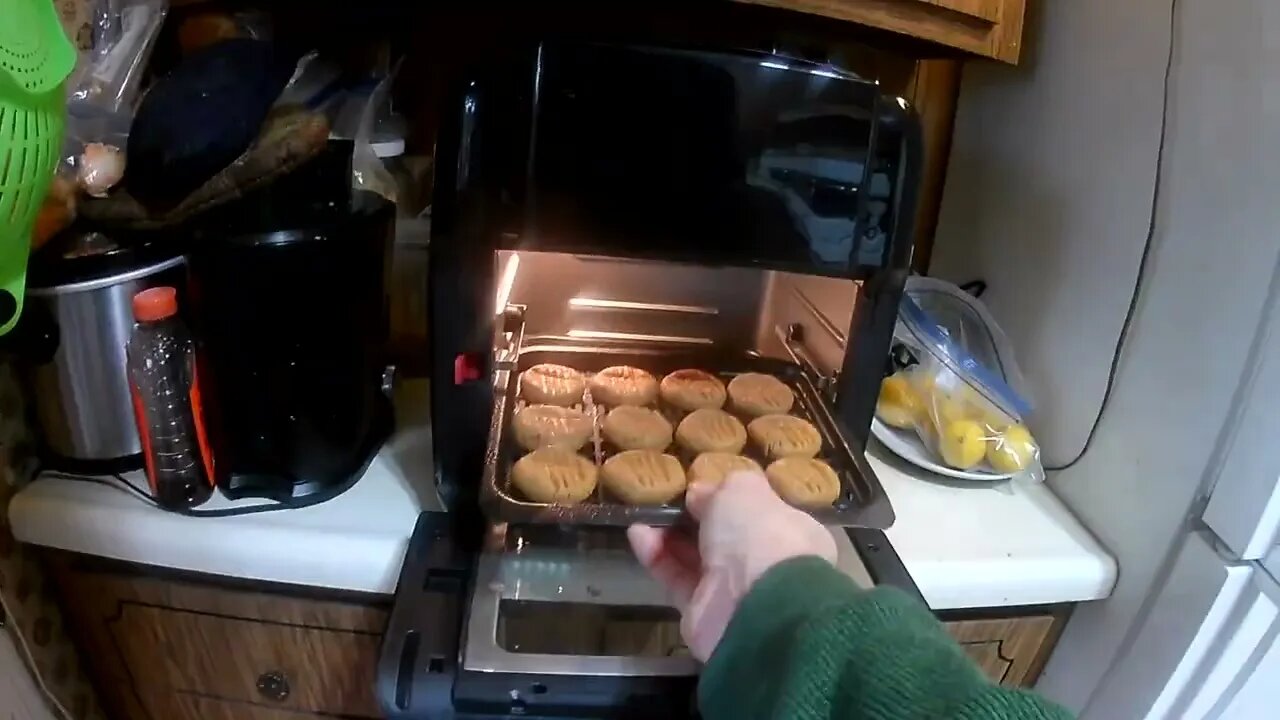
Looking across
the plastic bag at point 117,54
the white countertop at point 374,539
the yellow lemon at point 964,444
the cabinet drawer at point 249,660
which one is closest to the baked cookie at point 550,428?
the white countertop at point 374,539

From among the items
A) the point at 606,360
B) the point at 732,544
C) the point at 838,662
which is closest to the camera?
the point at 838,662

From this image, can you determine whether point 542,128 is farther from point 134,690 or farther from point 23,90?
point 134,690

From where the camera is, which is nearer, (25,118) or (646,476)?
(25,118)

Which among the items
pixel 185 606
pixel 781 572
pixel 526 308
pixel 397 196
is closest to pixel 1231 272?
pixel 781 572

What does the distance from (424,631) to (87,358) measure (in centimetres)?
34

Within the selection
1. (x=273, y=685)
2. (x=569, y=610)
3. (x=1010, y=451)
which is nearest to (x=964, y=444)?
(x=1010, y=451)

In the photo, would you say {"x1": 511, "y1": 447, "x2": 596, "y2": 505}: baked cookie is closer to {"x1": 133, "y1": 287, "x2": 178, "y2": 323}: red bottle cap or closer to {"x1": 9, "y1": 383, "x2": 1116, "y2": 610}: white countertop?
{"x1": 9, "y1": 383, "x2": 1116, "y2": 610}: white countertop

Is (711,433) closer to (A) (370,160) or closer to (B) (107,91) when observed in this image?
(A) (370,160)

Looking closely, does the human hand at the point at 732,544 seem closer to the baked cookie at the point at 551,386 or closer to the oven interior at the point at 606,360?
the oven interior at the point at 606,360

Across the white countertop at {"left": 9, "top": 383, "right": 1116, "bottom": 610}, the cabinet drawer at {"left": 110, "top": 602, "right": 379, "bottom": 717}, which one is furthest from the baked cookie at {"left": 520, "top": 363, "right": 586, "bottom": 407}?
the cabinet drawer at {"left": 110, "top": 602, "right": 379, "bottom": 717}

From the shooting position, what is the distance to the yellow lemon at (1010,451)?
0.81m

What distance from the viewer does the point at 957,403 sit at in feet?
2.79

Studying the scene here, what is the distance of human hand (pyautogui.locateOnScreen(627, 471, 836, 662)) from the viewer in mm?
533

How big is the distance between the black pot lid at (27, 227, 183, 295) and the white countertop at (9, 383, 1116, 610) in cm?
17
